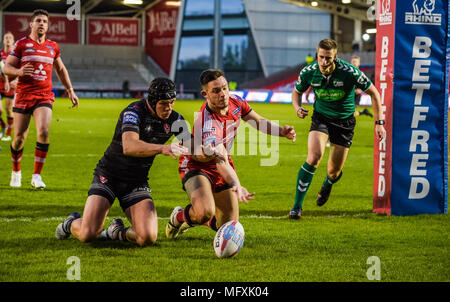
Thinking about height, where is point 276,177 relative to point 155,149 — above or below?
below

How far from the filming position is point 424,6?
24.6ft

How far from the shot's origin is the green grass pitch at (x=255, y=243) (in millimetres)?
5156

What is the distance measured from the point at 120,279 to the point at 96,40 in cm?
6259

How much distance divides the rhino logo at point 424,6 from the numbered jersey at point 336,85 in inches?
38.7

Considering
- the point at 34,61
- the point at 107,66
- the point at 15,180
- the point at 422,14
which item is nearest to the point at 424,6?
the point at 422,14

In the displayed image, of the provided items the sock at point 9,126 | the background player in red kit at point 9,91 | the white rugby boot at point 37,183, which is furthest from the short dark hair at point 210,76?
the sock at point 9,126

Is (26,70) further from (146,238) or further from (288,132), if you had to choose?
(288,132)

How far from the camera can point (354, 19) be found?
58.7m

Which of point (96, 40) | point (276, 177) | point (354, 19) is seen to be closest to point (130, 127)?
point (276, 177)

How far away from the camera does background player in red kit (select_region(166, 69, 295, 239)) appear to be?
6.07m

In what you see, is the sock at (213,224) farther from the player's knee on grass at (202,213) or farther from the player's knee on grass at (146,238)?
the player's knee on grass at (146,238)

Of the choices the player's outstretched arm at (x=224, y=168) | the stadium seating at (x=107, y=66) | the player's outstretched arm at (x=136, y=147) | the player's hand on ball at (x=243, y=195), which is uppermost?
the player's outstretched arm at (x=136, y=147)

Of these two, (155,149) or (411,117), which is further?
(411,117)

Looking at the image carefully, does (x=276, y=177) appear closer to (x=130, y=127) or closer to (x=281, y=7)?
(x=130, y=127)
